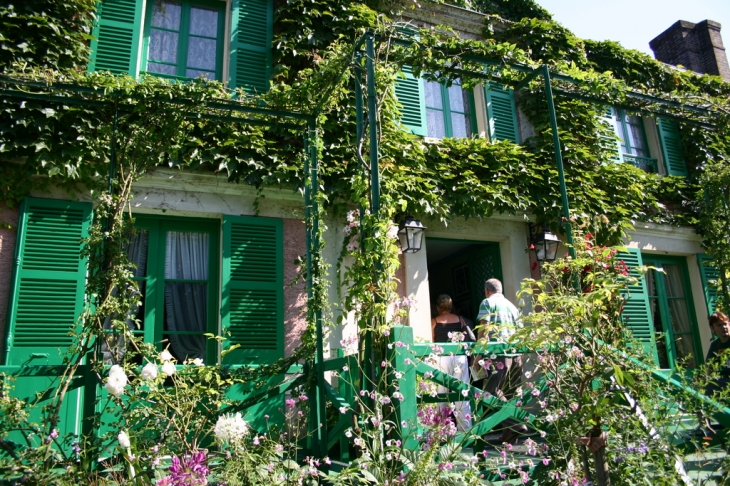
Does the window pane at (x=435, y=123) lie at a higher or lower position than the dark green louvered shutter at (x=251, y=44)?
lower

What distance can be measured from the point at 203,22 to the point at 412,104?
8.47ft

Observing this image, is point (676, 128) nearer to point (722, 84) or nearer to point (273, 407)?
point (722, 84)

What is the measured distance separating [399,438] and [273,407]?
6.62ft

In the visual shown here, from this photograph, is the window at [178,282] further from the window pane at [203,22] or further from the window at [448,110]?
the window at [448,110]

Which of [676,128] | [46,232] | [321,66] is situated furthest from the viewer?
[676,128]

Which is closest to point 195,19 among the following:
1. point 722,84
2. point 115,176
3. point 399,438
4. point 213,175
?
point 213,175

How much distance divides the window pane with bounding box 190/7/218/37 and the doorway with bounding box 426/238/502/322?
3.46 m

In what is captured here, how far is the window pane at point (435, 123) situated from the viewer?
7707 mm

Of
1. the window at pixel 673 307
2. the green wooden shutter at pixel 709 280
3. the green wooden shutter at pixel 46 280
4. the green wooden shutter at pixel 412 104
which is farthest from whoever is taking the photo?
the green wooden shutter at pixel 709 280

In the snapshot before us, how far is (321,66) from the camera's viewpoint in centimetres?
466

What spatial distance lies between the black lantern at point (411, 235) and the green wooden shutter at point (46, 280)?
3078 mm

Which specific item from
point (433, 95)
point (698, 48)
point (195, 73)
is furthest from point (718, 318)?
point (698, 48)

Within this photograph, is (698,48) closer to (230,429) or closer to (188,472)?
(230,429)

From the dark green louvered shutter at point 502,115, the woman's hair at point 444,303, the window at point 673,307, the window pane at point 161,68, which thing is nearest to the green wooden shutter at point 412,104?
the dark green louvered shutter at point 502,115
